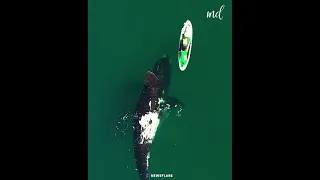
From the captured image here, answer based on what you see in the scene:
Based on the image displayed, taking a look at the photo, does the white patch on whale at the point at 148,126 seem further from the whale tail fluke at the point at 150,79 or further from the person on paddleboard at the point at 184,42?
the person on paddleboard at the point at 184,42

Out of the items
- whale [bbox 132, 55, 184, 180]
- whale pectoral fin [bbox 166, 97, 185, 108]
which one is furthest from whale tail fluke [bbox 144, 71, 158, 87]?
whale pectoral fin [bbox 166, 97, 185, 108]

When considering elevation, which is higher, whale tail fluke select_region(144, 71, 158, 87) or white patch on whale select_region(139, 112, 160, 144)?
whale tail fluke select_region(144, 71, 158, 87)

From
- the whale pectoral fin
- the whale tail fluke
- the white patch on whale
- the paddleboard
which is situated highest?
the paddleboard

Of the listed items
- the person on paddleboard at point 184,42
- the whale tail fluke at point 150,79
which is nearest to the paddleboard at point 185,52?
the person on paddleboard at point 184,42

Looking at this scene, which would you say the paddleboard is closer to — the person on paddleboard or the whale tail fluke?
the person on paddleboard

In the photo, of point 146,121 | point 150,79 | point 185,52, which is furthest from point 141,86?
point 185,52
